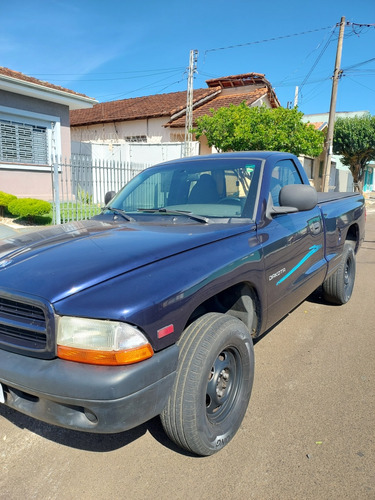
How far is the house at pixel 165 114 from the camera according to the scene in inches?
707

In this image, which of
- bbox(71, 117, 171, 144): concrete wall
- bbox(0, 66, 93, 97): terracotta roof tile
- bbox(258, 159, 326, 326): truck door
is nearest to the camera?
bbox(258, 159, 326, 326): truck door

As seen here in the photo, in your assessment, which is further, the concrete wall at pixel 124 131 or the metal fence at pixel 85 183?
the concrete wall at pixel 124 131

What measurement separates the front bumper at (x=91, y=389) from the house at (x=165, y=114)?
16006mm

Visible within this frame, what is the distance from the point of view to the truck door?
2793 mm

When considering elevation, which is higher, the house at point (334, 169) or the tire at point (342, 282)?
the house at point (334, 169)

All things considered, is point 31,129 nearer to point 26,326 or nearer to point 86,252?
point 86,252

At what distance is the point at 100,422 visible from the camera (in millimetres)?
1707

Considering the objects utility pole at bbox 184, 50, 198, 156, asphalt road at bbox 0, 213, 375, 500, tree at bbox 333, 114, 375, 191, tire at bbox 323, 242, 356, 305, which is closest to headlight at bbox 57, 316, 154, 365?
asphalt road at bbox 0, 213, 375, 500

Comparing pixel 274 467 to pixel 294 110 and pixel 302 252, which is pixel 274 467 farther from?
pixel 294 110

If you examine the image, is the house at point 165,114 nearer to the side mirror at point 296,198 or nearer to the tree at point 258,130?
the tree at point 258,130

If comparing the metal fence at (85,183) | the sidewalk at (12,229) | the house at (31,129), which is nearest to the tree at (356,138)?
the house at (31,129)

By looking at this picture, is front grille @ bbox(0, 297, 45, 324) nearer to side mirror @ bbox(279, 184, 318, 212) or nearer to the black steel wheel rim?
the black steel wheel rim

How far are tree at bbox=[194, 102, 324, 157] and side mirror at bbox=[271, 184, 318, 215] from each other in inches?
406

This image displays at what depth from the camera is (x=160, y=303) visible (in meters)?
1.78
